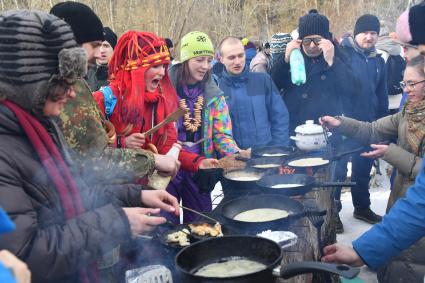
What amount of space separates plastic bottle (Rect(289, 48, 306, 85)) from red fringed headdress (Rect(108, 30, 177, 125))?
6.41 feet

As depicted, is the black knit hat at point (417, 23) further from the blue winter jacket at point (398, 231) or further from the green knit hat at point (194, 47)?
the green knit hat at point (194, 47)

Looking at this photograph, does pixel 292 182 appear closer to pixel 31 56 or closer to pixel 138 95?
pixel 138 95

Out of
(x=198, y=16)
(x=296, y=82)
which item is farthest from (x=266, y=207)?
(x=198, y=16)

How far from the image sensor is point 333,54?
452cm

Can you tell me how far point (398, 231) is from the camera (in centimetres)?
187

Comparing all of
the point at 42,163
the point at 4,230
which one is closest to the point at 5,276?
the point at 4,230

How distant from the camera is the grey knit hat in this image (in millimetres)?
1330

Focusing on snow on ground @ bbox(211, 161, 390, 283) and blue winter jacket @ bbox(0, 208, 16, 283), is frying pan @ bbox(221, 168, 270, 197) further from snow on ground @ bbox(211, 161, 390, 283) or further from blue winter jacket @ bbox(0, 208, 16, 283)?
blue winter jacket @ bbox(0, 208, 16, 283)

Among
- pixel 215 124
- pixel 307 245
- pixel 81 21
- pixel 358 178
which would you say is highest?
pixel 81 21

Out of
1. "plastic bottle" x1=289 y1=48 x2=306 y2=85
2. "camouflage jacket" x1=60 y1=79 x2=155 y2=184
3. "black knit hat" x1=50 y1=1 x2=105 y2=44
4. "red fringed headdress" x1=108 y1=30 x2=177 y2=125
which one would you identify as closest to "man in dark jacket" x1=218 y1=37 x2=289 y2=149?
"plastic bottle" x1=289 y1=48 x2=306 y2=85

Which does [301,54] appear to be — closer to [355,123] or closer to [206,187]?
[355,123]

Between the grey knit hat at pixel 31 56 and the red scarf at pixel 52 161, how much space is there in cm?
4

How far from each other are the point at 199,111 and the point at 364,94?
2.57 m

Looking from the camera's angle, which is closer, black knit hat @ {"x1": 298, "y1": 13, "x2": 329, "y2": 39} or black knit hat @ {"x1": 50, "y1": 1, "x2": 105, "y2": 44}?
black knit hat @ {"x1": 50, "y1": 1, "x2": 105, "y2": 44}
